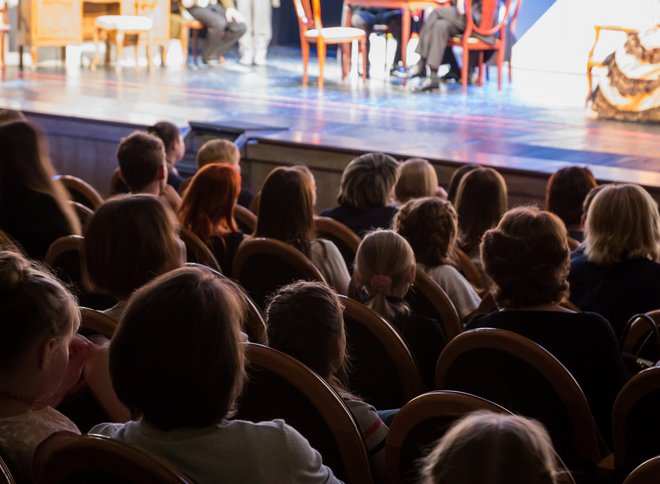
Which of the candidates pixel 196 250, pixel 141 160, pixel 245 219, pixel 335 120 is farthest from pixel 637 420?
pixel 335 120

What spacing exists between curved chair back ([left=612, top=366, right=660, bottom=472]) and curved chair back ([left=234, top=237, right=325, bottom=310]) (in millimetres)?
971

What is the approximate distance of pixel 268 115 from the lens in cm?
688

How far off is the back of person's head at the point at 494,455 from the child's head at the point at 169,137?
12.0ft

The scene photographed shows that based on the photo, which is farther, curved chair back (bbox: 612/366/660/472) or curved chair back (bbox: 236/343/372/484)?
curved chair back (bbox: 612/366/660/472)

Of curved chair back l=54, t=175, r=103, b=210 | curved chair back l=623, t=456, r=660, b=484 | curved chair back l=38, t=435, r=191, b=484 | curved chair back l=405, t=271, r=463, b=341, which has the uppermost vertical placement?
curved chair back l=38, t=435, r=191, b=484

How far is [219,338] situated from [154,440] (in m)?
0.16

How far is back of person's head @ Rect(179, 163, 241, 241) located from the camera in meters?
3.17

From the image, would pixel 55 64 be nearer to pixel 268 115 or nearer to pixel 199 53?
pixel 199 53

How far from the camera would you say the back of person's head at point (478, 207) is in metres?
3.38

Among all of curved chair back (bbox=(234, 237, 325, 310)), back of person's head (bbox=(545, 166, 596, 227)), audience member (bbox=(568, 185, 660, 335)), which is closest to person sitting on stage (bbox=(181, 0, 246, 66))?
back of person's head (bbox=(545, 166, 596, 227))

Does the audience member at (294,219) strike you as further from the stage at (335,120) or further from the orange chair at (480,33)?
the orange chair at (480,33)

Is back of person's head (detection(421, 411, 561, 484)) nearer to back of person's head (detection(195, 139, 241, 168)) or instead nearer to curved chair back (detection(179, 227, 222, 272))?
curved chair back (detection(179, 227, 222, 272))

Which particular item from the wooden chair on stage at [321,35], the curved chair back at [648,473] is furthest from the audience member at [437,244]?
the wooden chair on stage at [321,35]

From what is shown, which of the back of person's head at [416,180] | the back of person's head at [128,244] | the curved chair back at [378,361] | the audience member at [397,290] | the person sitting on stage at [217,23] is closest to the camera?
the curved chair back at [378,361]
